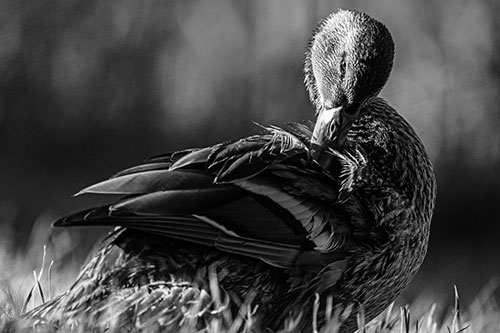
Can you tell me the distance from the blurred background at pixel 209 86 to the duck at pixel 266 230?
3160 mm

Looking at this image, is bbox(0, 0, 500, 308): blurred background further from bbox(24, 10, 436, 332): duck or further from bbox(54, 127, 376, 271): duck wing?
bbox(54, 127, 376, 271): duck wing

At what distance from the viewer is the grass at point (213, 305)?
10.3 ft

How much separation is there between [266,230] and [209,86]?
3.87m

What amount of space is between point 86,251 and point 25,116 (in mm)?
1899

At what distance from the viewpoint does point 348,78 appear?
3.55 m

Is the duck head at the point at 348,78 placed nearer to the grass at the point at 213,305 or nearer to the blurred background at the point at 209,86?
the grass at the point at 213,305

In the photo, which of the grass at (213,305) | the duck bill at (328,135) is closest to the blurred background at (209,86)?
the grass at (213,305)

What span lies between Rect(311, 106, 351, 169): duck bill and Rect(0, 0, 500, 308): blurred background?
3191 millimetres

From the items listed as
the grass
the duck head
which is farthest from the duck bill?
the grass

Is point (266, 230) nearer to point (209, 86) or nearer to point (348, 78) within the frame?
point (348, 78)

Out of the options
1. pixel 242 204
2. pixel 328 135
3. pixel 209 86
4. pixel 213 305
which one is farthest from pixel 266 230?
pixel 209 86

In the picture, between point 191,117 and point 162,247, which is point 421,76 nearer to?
point 191,117

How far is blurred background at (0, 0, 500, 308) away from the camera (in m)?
6.85

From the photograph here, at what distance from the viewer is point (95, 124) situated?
717 cm
